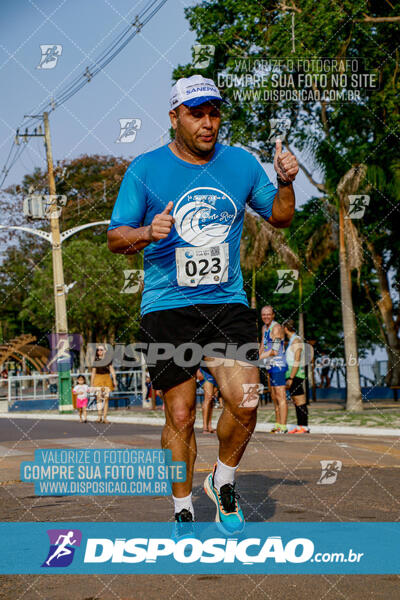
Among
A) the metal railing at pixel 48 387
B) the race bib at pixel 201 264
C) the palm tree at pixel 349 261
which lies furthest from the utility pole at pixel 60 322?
the race bib at pixel 201 264

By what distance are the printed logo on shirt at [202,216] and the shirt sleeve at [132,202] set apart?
0.18m

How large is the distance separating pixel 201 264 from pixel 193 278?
0.27ft

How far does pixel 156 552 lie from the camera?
3.92 metres

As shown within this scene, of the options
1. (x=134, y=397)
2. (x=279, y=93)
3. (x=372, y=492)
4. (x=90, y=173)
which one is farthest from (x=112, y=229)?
(x=90, y=173)

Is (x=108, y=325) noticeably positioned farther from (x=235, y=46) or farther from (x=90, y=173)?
(x=235, y=46)

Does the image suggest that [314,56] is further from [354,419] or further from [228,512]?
[228,512]

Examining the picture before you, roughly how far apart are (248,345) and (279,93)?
17866 mm

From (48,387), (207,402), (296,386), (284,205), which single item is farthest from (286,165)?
(48,387)

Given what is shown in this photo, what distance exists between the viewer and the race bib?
430 cm

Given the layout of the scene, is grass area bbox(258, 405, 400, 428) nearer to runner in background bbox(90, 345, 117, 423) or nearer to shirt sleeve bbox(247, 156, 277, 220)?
runner in background bbox(90, 345, 117, 423)

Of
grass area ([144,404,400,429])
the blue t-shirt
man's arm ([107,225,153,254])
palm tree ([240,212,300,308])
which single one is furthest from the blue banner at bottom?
palm tree ([240,212,300,308])

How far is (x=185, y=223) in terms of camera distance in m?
4.32

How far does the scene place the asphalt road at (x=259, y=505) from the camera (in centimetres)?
333

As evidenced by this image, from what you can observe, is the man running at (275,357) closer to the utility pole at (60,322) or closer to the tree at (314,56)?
the tree at (314,56)
